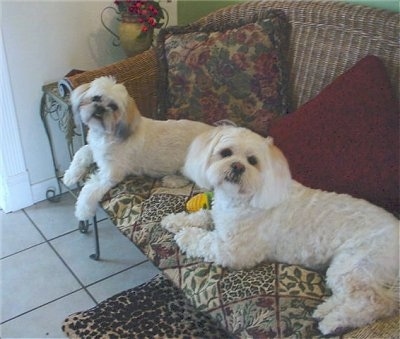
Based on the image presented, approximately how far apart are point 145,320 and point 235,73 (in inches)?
42.5

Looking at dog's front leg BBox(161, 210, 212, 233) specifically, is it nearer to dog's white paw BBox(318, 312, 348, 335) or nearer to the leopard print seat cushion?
the leopard print seat cushion

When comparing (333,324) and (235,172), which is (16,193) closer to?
(235,172)

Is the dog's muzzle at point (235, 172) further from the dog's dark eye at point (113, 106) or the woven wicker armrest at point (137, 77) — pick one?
the woven wicker armrest at point (137, 77)

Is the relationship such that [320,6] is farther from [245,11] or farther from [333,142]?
[333,142]

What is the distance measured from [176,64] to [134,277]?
97cm

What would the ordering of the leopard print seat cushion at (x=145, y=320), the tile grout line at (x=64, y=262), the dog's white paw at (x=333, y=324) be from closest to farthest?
the dog's white paw at (x=333, y=324) → the leopard print seat cushion at (x=145, y=320) → the tile grout line at (x=64, y=262)

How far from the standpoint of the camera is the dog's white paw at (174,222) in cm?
181

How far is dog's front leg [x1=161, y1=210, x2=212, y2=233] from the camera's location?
1819 mm

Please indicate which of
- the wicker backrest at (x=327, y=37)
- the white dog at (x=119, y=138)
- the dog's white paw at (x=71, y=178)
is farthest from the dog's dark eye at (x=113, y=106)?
the wicker backrest at (x=327, y=37)

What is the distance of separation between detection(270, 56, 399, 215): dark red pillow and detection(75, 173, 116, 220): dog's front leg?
2.29ft

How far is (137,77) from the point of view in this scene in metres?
2.31

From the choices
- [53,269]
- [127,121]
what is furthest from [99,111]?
[53,269]

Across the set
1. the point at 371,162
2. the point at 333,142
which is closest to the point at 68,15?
the point at 333,142

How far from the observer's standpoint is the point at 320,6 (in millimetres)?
2123
